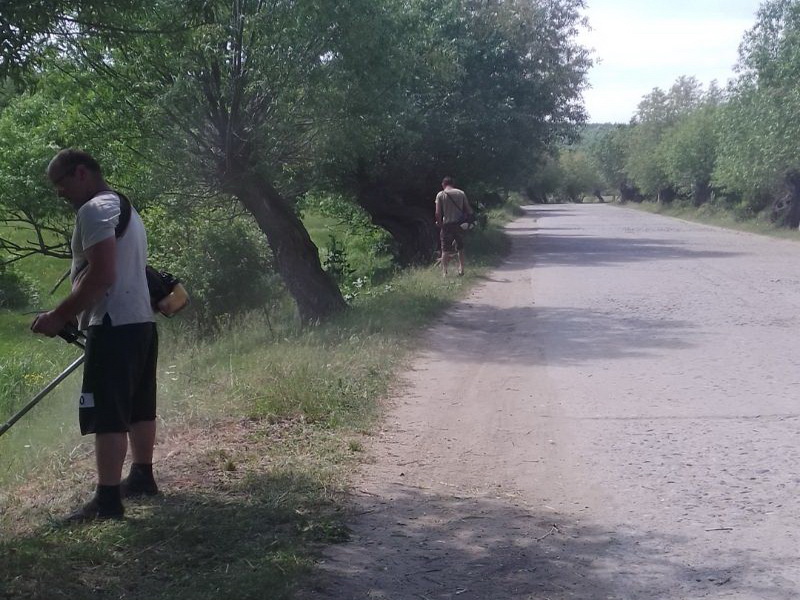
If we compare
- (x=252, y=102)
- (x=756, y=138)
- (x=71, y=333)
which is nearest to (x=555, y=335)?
(x=252, y=102)

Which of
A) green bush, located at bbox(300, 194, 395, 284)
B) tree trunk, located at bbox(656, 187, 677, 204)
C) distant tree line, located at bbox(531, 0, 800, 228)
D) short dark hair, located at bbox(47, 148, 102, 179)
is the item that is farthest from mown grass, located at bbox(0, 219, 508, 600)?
tree trunk, located at bbox(656, 187, 677, 204)

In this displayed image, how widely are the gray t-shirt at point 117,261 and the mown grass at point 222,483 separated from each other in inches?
39.8

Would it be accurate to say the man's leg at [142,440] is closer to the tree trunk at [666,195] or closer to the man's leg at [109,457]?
the man's leg at [109,457]

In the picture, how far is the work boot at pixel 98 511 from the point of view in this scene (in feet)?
15.9

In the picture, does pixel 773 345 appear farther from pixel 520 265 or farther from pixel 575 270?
pixel 520 265

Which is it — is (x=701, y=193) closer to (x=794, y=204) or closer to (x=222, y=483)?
(x=794, y=204)

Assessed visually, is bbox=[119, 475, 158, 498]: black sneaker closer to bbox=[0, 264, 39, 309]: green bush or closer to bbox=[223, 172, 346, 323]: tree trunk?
bbox=[223, 172, 346, 323]: tree trunk

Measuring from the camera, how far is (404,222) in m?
24.1

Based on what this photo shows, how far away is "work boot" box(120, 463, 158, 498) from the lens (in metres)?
5.30

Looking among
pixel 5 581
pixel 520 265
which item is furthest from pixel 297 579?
pixel 520 265

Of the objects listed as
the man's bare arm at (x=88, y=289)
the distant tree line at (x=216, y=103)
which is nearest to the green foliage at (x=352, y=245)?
the distant tree line at (x=216, y=103)

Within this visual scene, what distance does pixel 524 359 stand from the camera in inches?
396

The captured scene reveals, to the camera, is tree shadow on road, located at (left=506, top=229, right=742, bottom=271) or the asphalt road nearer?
the asphalt road

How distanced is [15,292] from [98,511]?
2488cm
